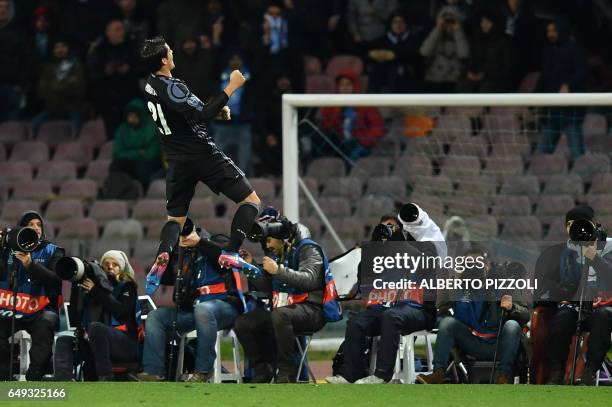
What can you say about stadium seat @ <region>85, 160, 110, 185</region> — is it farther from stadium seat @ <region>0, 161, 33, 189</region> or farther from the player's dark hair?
the player's dark hair

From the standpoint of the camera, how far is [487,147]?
15.2m

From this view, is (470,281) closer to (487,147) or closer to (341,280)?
(341,280)

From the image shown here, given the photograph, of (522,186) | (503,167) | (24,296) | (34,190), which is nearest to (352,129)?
(503,167)

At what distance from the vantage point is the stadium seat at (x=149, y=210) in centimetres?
1706

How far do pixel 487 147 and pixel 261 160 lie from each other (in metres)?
2.90

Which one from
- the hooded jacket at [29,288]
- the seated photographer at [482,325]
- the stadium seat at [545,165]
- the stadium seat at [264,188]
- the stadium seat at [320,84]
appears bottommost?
the seated photographer at [482,325]

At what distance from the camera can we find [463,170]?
15.0 metres

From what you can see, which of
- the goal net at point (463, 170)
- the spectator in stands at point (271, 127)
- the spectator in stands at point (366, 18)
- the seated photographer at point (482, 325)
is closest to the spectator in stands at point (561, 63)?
the goal net at point (463, 170)

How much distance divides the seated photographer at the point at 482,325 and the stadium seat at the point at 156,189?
18.6ft

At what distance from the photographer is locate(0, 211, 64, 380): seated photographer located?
40.4ft

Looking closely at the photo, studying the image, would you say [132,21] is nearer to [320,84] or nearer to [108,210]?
[320,84]

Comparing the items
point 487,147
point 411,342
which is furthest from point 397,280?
point 487,147

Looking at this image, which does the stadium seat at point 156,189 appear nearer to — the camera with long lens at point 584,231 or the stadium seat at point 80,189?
the stadium seat at point 80,189

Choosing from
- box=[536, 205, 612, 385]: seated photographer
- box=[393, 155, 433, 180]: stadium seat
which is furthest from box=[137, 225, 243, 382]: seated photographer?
box=[393, 155, 433, 180]: stadium seat
